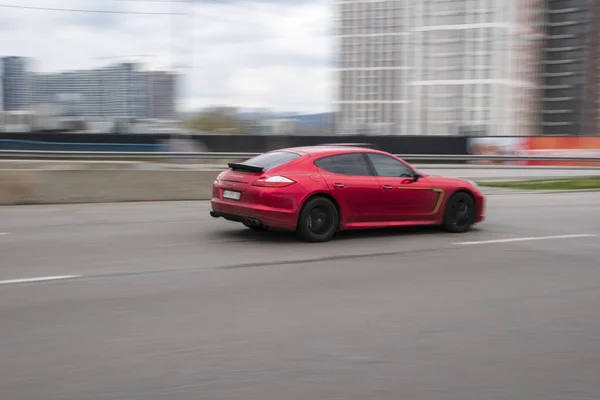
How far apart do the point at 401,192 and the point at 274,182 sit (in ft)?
6.77

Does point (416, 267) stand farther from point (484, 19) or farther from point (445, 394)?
point (484, 19)

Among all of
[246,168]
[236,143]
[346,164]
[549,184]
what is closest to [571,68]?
[236,143]

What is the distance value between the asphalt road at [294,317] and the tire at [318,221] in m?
0.18

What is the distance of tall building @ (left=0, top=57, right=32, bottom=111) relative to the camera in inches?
1656

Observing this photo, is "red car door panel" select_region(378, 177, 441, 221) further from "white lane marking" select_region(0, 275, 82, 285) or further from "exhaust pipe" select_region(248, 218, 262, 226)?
"white lane marking" select_region(0, 275, 82, 285)

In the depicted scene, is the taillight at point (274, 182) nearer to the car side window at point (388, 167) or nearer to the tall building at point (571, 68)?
the car side window at point (388, 167)

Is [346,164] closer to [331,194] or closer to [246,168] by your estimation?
[331,194]

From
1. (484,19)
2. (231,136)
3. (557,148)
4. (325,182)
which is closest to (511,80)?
(484,19)

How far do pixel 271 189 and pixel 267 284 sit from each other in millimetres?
2478

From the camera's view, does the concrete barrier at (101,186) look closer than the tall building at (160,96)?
Yes

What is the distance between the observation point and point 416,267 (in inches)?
329

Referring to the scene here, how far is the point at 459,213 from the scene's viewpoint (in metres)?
11.2

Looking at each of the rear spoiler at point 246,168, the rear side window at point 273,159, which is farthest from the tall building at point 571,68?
the rear spoiler at point 246,168

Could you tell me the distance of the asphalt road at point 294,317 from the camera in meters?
4.45
